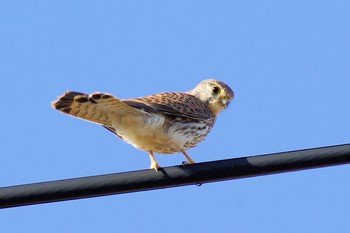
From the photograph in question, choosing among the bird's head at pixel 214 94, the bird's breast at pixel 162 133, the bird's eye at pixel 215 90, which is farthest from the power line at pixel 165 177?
the bird's eye at pixel 215 90

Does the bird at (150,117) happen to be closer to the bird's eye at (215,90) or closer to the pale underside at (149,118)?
the pale underside at (149,118)

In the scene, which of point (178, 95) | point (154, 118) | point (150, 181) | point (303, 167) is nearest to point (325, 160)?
point (303, 167)

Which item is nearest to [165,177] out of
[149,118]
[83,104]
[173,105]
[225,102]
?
[83,104]

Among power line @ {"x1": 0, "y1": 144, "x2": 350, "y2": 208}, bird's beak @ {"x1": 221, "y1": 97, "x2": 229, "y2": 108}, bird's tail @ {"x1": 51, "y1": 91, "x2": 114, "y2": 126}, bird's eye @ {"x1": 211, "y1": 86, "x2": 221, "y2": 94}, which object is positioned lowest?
power line @ {"x1": 0, "y1": 144, "x2": 350, "y2": 208}

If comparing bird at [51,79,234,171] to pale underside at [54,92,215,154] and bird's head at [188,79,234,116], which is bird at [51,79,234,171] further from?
bird's head at [188,79,234,116]

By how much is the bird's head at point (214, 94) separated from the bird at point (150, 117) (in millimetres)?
468

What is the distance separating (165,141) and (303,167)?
2229 mm

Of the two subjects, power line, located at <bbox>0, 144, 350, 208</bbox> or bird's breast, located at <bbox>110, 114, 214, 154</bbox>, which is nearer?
power line, located at <bbox>0, 144, 350, 208</bbox>

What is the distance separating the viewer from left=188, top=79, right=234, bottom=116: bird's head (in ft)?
26.5

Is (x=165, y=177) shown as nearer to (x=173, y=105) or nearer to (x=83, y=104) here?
(x=83, y=104)

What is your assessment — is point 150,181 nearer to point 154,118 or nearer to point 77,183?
point 77,183

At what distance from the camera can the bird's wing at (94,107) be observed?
5.74 metres

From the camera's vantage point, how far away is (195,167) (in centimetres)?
500

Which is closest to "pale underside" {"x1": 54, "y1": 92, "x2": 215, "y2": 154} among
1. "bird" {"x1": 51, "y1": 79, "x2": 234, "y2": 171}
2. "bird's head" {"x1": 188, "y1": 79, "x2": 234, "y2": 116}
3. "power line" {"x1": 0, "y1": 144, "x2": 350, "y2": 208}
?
"bird" {"x1": 51, "y1": 79, "x2": 234, "y2": 171}
